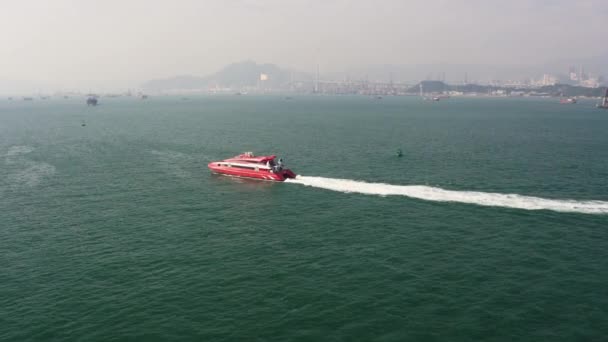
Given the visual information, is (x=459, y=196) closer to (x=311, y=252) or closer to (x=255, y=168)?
(x=311, y=252)

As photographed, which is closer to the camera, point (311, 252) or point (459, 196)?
point (311, 252)

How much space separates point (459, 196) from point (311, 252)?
36.6 m

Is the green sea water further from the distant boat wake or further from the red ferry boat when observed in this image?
the red ferry boat

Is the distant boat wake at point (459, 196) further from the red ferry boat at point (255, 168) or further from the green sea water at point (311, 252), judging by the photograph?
the red ferry boat at point (255, 168)

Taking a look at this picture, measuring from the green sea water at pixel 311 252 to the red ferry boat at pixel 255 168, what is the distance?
2.88 meters

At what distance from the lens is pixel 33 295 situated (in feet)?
151

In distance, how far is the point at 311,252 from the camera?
186ft

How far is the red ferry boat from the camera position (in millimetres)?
95562

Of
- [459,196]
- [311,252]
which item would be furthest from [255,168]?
[459,196]

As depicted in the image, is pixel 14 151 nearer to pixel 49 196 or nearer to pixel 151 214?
pixel 49 196

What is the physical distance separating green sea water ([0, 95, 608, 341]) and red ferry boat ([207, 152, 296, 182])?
113 inches

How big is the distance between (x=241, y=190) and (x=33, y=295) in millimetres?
48414

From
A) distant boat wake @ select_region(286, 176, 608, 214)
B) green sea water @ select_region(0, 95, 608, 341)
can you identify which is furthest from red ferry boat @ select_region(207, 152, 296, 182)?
distant boat wake @ select_region(286, 176, 608, 214)

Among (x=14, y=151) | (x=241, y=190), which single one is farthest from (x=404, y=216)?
(x=14, y=151)
